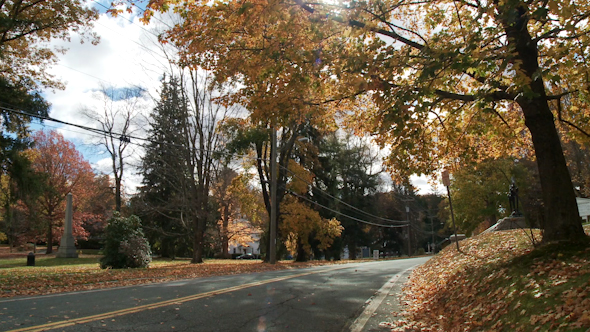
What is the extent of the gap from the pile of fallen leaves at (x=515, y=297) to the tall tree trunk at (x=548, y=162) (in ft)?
1.70

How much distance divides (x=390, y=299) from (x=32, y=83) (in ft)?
55.5

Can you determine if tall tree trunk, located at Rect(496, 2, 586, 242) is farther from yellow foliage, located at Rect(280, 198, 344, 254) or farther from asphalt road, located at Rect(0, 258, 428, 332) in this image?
yellow foliage, located at Rect(280, 198, 344, 254)

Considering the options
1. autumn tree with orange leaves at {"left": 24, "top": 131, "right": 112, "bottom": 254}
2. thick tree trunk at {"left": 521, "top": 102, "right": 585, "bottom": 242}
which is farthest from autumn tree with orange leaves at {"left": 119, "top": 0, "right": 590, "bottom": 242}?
autumn tree with orange leaves at {"left": 24, "top": 131, "right": 112, "bottom": 254}

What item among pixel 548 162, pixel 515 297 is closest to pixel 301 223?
pixel 548 162

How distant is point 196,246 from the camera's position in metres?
27.3

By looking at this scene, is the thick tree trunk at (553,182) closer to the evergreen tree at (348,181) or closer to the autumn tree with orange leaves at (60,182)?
the evergreen tree at (348,181)

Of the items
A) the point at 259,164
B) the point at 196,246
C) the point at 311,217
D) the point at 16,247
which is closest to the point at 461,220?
the point at 311,217

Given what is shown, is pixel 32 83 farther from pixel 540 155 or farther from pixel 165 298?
pixel 540 155

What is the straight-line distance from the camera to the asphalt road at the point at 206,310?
223 inches

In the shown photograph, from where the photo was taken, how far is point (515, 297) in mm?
5316

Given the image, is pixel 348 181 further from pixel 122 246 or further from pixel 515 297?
pixel 515 297

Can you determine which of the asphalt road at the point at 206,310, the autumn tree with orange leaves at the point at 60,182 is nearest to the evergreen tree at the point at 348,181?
the autumn tree with orange leaves at the point at 60,182

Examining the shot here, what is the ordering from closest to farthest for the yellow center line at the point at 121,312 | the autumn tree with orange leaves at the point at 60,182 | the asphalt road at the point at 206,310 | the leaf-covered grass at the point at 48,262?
1. the yellow center line at the point at 121,312
2. the asphalt road at the point at 206,310
3. the leaf-covered grass at the point at 48,262
4. the autumn tree with orange leaves at the point at 60,182

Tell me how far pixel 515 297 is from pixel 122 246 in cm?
1674
